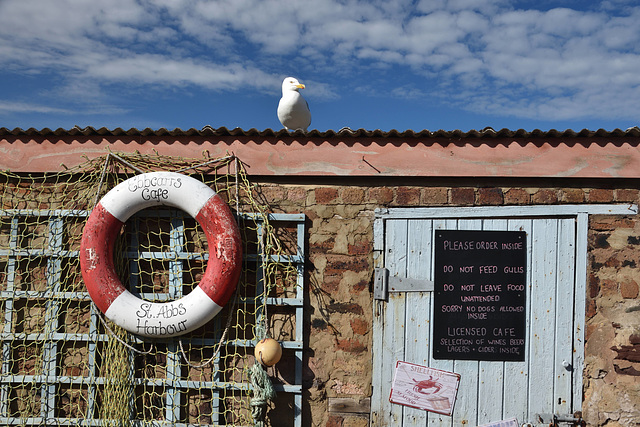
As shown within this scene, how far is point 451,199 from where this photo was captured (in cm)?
286

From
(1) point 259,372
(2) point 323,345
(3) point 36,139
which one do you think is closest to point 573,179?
(2) point 323,345

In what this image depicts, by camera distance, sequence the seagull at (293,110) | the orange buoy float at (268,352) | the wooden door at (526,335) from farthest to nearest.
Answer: the seagull at (293,110) < the wooden door at (526,335) < the orange buoy float at (268,352)

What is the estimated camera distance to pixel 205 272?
2.82 metres

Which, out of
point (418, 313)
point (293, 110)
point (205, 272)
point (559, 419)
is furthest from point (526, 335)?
point (293, 110)

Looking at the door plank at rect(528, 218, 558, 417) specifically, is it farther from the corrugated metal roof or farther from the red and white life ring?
the red and white life ring

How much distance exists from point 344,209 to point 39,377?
2.19 m

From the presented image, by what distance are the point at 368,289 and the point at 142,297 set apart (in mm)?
1410

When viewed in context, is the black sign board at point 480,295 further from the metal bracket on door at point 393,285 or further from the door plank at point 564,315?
the door plank at point 564,315

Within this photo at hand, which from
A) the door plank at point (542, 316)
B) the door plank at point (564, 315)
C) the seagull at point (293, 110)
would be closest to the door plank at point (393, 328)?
the door plank at point (542, 316)

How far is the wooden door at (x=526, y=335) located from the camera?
277 cm

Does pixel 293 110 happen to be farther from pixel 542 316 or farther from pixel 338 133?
pixel 542 316

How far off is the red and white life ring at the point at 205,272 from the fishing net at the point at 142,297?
12 centimetres

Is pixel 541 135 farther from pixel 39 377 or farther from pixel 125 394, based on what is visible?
pixel 39 377

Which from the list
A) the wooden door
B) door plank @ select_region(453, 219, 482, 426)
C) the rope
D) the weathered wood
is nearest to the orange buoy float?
the rope
